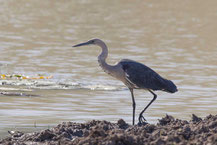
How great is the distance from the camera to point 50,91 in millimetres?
12805

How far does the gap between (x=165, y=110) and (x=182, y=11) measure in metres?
22.3

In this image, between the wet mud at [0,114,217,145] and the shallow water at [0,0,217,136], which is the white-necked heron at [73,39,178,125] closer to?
the shallow water at [0,0,217,136]

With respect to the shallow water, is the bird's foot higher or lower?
lower

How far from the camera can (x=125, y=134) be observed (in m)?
7.66

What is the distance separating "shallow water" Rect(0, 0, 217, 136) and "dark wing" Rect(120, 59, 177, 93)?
0.72m

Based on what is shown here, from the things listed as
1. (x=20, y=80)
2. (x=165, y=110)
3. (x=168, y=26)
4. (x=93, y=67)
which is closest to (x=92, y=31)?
(x=168, y=26)

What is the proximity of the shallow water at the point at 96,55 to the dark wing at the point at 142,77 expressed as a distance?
0.72 m

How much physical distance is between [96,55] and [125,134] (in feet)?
38.8

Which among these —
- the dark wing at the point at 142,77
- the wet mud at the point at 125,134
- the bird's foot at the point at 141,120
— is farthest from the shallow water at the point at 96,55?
the wet mud at the point at 125,134

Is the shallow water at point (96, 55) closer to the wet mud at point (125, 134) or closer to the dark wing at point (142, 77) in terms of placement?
the dark wing at point (142, 77)

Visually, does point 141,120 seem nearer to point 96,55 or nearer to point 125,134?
point 125,134

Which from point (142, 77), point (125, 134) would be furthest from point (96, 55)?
point (125, 134)

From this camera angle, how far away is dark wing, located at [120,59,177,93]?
9922mm

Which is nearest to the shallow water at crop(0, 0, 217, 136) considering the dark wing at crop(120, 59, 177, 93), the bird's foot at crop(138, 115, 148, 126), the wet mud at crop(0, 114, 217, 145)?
the bird's foot at crop(138, 115, 148, 126)
